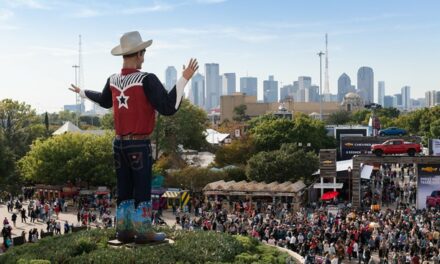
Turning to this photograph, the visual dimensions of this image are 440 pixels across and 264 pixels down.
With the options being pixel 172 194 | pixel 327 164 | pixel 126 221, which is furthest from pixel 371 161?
pixel 126 221

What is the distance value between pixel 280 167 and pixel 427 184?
406 inches

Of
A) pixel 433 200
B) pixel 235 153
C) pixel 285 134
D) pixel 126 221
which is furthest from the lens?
pixel 285 134

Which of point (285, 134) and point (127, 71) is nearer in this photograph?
point (127, 71)

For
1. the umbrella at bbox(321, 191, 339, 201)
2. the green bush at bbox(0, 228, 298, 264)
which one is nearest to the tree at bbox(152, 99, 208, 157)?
→ the umbrella at bbox(321, 191, 339, 201)

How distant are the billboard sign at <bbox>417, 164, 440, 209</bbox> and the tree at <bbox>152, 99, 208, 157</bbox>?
24.1 m

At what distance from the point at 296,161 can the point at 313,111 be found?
112695 mm

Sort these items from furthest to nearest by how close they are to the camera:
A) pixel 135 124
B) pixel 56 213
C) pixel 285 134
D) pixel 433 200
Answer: pixel 285 134, pixel 433 200, pixel 56 213, pixel 135 124

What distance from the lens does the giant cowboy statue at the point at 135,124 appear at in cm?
1642

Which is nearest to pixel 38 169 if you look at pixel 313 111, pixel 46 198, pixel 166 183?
pixel 46 198

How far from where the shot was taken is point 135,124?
16.4m

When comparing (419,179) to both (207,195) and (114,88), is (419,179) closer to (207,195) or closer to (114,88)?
(207,195)

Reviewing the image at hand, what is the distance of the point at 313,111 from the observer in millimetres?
155625

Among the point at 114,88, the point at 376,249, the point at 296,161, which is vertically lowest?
the point at 376,249

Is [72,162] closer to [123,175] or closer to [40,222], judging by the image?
[40,222]
